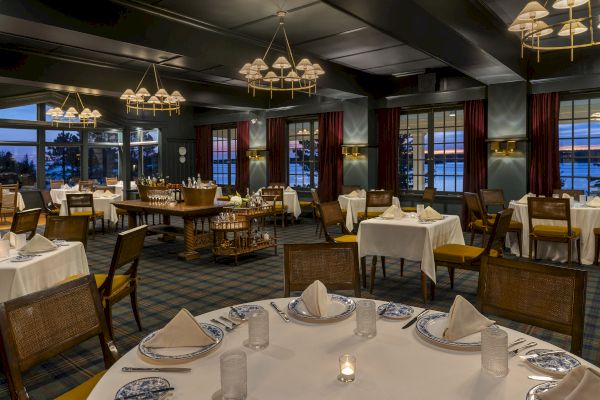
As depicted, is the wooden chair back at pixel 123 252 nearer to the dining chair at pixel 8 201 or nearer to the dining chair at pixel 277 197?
the dining chair at pixel 277 197

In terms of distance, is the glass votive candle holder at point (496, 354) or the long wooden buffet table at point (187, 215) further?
the long wooden buffet table at point (187, 215)

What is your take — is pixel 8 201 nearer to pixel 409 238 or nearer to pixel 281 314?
pixel 409 238

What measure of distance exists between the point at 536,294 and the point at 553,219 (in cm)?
453

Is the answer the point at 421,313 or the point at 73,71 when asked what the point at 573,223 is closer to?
the point at 421,313

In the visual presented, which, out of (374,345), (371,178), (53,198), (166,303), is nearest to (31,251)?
(166,303)

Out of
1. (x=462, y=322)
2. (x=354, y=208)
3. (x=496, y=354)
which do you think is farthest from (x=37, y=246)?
(x=354, y=208)

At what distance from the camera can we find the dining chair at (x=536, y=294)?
6.18 ft

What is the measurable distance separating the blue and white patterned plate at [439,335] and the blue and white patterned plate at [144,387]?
906 mm

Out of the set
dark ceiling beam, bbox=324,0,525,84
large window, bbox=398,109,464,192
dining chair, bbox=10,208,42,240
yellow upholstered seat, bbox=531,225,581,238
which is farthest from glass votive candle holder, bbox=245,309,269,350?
large window, bbox=398,109,464,192

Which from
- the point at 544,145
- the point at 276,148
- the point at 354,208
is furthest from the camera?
the point at 276,148

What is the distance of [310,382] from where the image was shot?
1.31 meters

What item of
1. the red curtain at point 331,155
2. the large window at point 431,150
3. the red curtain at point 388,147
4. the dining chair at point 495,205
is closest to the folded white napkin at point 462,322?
the dining chair at point 495,205

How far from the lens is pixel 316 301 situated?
184 cm

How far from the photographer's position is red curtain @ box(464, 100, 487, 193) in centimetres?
938
